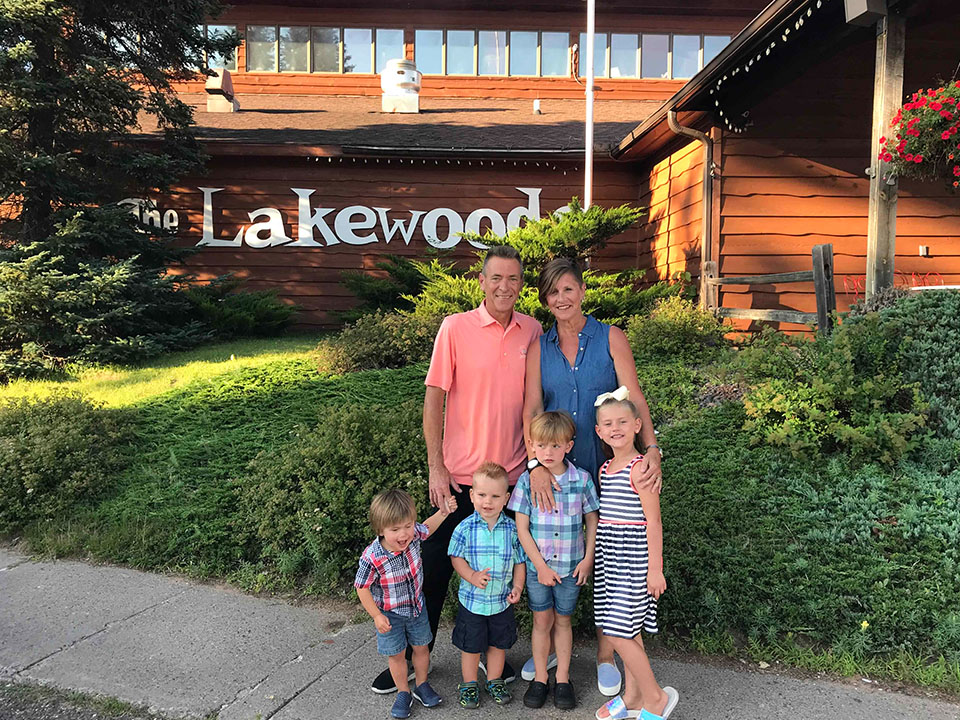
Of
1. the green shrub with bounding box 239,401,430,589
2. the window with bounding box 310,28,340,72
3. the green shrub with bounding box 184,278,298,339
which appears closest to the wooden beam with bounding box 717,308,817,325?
the green shrub with bounding box 239,401,430,589

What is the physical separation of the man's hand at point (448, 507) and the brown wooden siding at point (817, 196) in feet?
24.4

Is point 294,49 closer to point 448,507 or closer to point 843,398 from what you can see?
point 843,398

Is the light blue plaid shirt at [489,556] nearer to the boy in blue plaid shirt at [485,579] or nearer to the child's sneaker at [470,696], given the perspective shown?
the boy in blue plaid shirt at [485,579]

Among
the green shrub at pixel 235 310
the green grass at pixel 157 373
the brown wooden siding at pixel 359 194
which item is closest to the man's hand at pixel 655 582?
the green grass at pixel 157 373

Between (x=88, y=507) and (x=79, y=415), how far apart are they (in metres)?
1.14

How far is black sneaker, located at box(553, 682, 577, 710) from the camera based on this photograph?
9.58 ft

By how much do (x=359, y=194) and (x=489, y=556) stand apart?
10522 millimetres

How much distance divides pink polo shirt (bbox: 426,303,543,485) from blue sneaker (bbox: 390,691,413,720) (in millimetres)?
899

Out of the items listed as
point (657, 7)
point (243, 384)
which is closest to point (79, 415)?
point (243, 384)

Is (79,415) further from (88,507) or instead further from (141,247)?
(141,247)

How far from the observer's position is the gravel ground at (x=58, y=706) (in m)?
2.92

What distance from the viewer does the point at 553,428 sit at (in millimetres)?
2771

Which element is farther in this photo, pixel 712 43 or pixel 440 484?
pixel 712 43

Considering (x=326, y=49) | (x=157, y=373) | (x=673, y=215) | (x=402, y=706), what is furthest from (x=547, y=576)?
(x=326, y=49)
